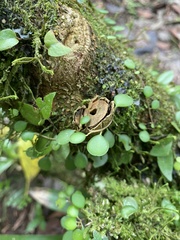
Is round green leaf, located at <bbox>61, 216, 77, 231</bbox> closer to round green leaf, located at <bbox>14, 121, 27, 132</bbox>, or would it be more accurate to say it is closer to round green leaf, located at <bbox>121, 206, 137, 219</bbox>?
round green leaf, located at <bbox>121, 206, 137, 219</bbox>

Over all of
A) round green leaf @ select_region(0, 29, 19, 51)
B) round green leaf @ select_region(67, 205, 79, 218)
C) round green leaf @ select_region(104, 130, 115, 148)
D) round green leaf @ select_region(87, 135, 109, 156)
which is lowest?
round green leaf @ select_region(67, 205, 79, 218)

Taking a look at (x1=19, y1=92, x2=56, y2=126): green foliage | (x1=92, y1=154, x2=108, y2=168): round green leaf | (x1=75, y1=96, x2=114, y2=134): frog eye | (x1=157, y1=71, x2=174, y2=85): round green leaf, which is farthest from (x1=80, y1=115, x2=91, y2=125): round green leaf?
(x1=157, y1=71, x2=174, y2=85): round green leaf

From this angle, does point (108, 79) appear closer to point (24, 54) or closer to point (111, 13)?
point (24, 54)

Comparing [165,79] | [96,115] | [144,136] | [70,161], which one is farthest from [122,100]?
[165,79]

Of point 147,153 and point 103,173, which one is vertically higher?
point 147,153

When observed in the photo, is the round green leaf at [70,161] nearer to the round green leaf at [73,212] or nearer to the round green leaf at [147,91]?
the round green leaf at [73,212]

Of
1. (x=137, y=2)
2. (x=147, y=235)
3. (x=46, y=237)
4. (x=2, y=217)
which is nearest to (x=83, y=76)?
(x=147, y=235)
